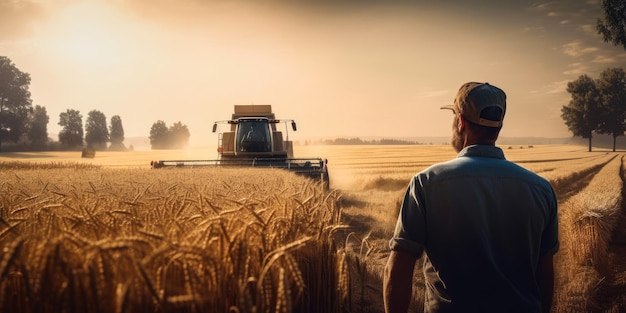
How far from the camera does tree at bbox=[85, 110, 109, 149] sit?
266ft

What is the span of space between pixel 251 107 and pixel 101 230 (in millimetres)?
15002

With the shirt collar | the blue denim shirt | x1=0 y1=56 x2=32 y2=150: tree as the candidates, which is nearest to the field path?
the blue denim shirt

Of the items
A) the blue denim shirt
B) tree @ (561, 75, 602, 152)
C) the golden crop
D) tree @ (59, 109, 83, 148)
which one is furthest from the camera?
tree @ (59, 109, 83, 148)

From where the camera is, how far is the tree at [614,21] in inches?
718

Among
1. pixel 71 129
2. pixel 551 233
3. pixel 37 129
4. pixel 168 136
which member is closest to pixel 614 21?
pixel 551 233

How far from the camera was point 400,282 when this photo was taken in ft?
6.44

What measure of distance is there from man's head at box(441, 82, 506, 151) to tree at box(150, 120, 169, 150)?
103037 millimetres

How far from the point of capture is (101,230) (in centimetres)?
227

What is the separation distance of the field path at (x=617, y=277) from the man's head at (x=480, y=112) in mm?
4166

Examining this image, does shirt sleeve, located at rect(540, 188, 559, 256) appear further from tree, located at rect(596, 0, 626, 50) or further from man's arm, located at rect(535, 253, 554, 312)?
tree, located at rect(596, 0, 626, 50)

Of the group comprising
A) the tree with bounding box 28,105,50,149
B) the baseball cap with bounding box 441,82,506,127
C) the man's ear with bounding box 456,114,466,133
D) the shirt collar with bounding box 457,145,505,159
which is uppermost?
the tree with bounding box 28,105,50,149

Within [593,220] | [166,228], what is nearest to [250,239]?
[166,228]

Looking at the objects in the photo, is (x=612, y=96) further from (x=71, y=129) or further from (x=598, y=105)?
(x=71, y=129)

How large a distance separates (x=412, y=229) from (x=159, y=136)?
341 ft
